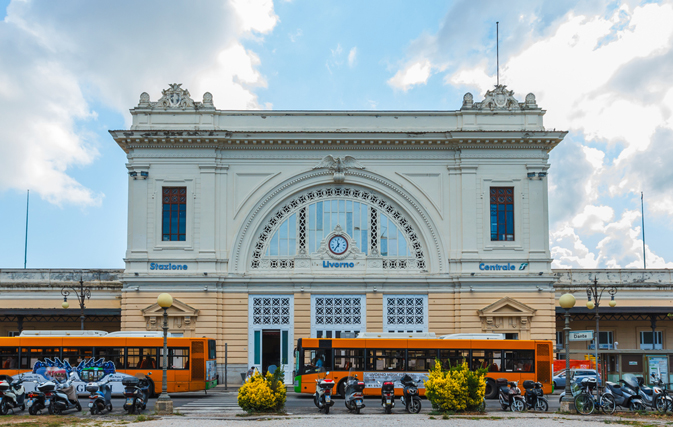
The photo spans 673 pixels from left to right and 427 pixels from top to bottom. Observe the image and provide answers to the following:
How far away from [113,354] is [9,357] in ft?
15.5

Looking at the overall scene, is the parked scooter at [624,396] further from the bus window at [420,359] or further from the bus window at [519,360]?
the bus window at [420,359]

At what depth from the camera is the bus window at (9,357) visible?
32.6m

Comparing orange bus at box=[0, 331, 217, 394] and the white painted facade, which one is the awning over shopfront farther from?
orange bus at box=[0, 331, 217, 394]

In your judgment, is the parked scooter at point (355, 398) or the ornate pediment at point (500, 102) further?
the ornate pediment at point (500, 102)

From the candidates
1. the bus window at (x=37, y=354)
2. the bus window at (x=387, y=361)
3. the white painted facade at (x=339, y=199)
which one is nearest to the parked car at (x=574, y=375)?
the white painted facade at (x=339, y=199)

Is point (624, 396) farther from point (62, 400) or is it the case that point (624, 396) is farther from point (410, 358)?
point (62, 400)

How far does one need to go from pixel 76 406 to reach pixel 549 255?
86.9 ft

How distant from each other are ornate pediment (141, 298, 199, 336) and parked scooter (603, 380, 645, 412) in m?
22.2

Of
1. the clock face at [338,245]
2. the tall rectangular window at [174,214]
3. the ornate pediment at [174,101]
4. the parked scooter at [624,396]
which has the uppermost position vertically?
the ornate pediment at [174,101]

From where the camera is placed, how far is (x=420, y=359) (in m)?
32.0

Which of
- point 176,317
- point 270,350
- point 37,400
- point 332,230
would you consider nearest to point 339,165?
point 332,230

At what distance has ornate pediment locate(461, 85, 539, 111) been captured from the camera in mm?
42000

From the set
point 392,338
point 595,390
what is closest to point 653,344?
point 595,390

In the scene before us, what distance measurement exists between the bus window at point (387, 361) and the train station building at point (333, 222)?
8.42 m
